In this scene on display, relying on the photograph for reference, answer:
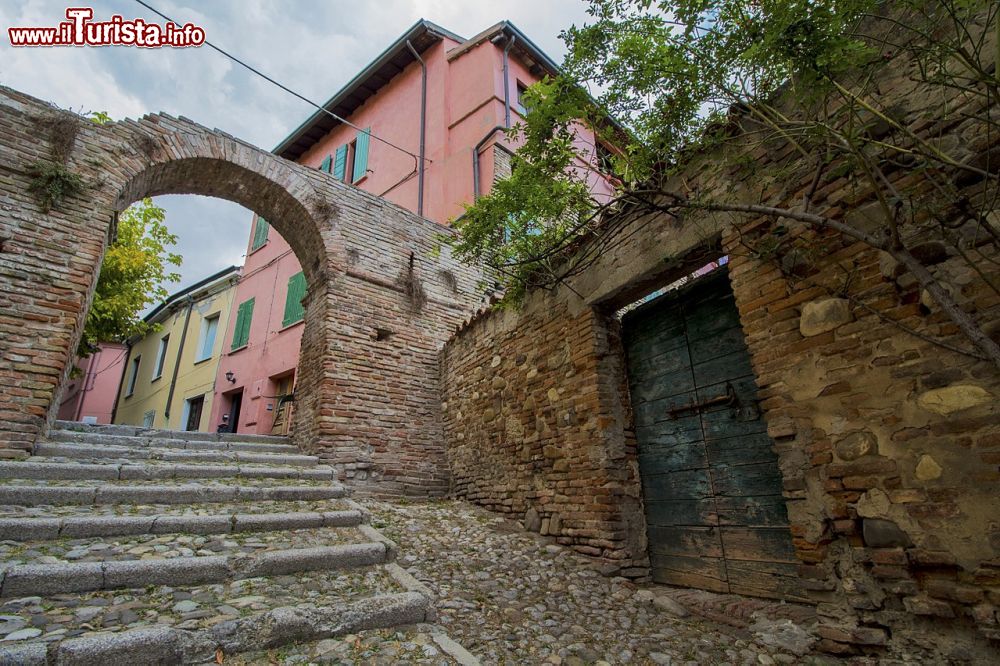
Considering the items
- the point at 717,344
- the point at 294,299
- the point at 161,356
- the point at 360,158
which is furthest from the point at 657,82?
the point at 161,356

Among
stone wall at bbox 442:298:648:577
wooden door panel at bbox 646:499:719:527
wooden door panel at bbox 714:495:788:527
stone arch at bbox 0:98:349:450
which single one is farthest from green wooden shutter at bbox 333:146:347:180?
wooden door panel at bbox 714:495:788:527

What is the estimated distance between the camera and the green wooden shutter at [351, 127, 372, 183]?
11914mm

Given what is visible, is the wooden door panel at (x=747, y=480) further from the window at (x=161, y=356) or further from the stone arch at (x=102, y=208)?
the window at (x=161, y=356)

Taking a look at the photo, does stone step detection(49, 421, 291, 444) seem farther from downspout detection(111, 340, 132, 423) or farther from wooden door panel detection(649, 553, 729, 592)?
downspout detection(111, 340, 132, 423)

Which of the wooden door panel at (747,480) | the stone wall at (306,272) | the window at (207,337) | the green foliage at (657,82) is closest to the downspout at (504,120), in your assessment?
the stone wall at (306,272)

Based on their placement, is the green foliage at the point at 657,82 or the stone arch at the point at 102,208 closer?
the green foliage at the point at 657,82

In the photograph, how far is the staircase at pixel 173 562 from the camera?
191 cm

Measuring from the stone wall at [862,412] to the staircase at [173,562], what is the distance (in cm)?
200

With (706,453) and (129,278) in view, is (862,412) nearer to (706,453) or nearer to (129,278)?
(706,453)

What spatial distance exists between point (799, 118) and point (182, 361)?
51.3ft

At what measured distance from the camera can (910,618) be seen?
2146 millimetres

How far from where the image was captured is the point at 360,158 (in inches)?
476

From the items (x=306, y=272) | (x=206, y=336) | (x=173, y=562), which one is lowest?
(x=173, y=562)

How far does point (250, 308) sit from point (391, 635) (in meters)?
11.8
